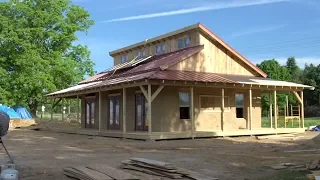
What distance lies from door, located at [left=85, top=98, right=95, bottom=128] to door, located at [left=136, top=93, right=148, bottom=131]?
610cm

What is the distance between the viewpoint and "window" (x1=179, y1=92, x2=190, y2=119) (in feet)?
69.8

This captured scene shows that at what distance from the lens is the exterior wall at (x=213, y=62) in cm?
2176

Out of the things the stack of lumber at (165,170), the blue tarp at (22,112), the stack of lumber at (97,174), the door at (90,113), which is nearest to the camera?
the stack of lumber at (97,174)

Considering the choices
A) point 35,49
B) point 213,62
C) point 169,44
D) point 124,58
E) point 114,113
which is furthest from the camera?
point 35,49

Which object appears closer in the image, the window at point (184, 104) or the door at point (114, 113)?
the window at point (184, 104)

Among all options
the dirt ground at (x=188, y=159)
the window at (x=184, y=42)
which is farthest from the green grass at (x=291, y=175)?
the window at (x=184, y=42)

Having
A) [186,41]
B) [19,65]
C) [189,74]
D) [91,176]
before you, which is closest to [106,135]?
[189,74]

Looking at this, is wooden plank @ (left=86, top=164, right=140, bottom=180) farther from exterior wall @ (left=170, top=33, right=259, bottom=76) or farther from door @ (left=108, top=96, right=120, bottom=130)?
door @ (left=108, top=96, right=120, bottom=130)

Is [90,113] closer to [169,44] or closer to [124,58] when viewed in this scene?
[124,58]

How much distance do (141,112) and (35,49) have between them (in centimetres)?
2216

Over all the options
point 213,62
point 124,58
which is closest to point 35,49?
point 124,58

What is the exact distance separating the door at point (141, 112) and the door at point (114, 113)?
6.68ft

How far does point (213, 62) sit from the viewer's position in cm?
2292

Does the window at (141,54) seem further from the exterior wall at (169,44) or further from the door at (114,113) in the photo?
the door at (114,113)
